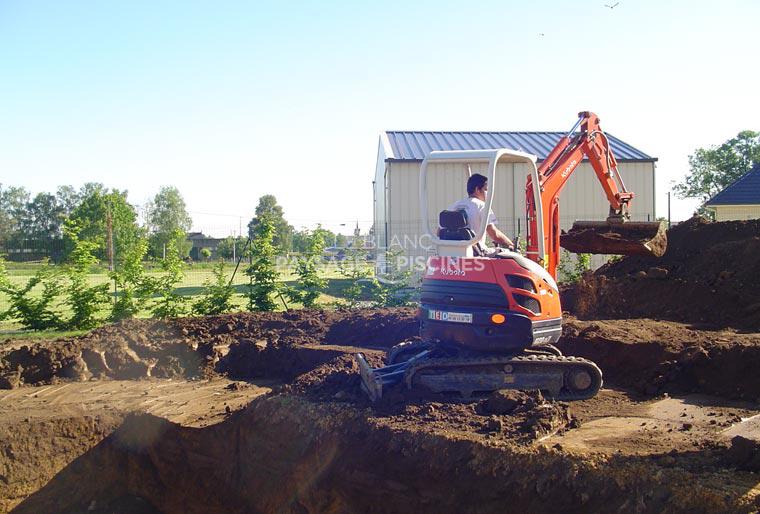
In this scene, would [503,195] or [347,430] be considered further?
[503,195]

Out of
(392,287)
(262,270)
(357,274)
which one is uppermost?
(262,270)

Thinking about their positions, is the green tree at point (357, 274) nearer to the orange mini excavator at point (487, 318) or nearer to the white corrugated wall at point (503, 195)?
the white corrugated wall at point (503, 195)

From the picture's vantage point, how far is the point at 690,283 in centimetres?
1256

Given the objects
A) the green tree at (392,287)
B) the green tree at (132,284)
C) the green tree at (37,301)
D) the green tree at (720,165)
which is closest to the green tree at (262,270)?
the green tree at (132,284)

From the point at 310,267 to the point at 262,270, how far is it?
1.00 metres

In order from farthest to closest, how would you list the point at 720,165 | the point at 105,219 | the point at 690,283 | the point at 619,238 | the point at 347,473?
the point at 720,165
the point at 105,219
the point at 690,283
the point at 619,238
the point at 347,473

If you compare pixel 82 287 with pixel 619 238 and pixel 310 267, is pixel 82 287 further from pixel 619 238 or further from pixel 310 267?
pixel 619 238

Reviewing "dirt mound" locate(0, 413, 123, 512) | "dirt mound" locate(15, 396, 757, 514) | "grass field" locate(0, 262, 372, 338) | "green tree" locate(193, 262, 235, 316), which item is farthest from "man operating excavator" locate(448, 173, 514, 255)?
"green tree" locate(193, 262, 235, 316)

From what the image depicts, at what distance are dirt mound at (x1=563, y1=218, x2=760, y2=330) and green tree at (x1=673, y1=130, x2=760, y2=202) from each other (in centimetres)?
3390

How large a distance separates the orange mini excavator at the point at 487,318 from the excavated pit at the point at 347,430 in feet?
0.90

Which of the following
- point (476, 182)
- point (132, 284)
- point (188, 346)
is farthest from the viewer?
point (132, 284)

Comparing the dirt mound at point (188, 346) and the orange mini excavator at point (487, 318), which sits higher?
the orange mini excavator at point (487, 318)

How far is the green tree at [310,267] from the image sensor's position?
13562 mm

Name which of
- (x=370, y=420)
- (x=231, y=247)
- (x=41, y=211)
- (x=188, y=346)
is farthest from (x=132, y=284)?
(x=41, y=211)
